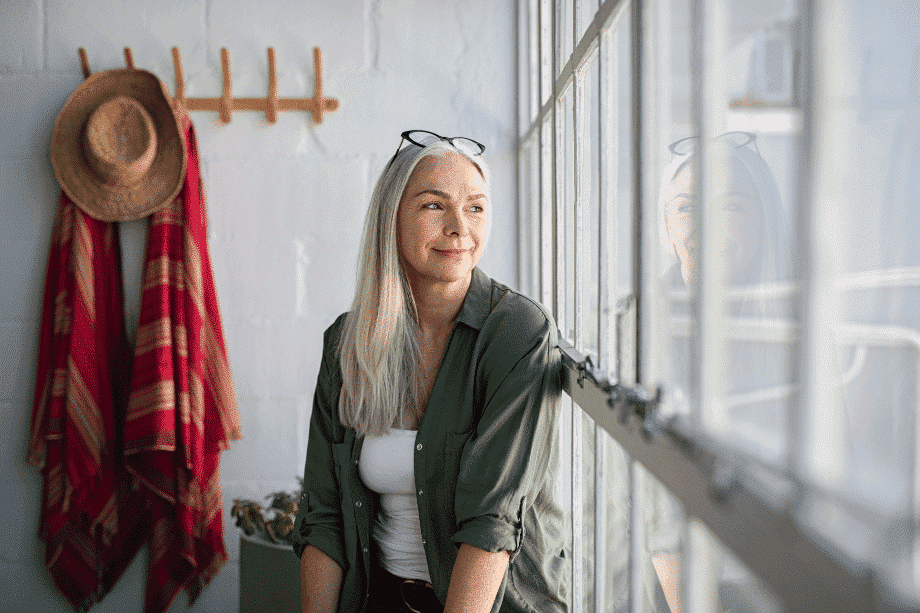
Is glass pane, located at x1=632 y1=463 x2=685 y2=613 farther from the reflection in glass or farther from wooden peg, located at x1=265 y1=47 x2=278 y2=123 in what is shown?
wooden peg, located at x1=265 y1=47 x2=278 y2=123

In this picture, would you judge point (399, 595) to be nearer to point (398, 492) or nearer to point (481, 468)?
point (398, 492)

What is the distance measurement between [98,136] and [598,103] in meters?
1.51

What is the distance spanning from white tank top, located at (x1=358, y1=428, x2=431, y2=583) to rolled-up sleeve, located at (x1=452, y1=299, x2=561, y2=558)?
11cm

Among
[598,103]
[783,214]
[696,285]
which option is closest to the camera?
[783,214]

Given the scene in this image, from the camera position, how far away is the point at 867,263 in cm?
31

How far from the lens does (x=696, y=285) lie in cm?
52

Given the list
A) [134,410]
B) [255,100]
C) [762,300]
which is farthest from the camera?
[255,100]

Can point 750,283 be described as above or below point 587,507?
above

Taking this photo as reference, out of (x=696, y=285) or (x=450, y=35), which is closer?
(x=696, y=285)

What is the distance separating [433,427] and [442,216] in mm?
339

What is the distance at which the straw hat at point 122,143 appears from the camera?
6.07ft

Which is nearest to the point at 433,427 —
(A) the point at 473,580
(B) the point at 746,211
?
(A) the point at 473,580

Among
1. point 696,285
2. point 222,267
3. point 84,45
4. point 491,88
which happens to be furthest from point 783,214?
point 84,45

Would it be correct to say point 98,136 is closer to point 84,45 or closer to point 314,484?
point 84,45
